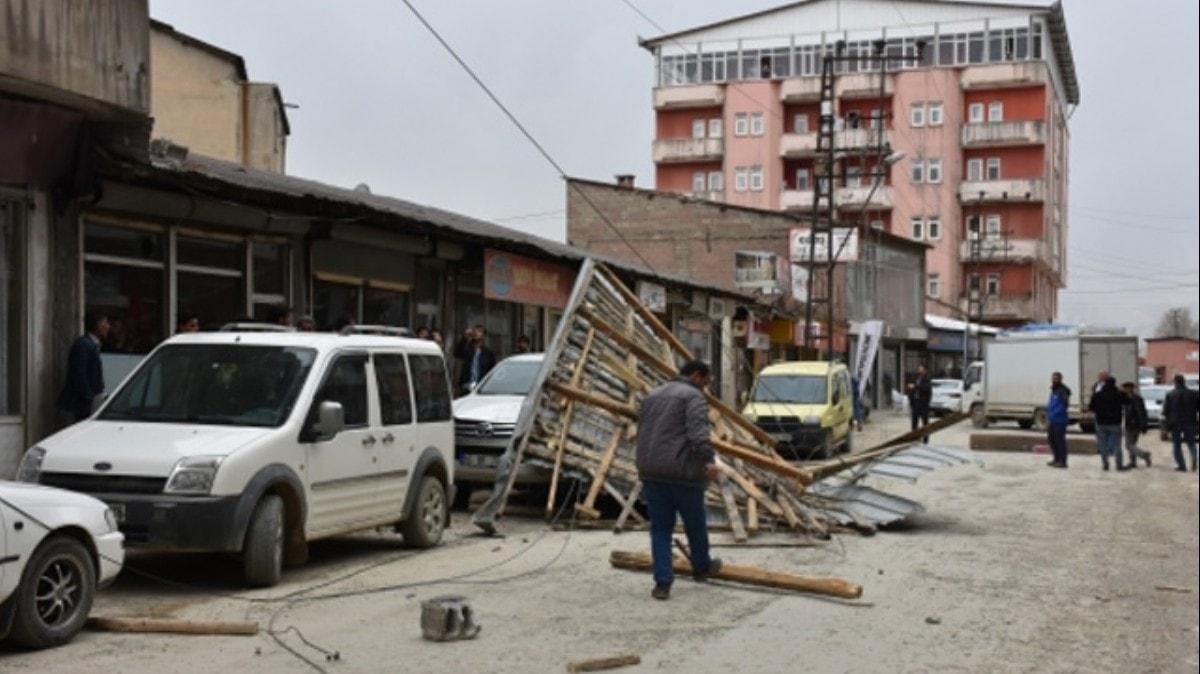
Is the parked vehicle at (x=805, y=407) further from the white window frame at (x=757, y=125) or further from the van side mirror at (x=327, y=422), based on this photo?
the white window frame at (x=757, y=125)

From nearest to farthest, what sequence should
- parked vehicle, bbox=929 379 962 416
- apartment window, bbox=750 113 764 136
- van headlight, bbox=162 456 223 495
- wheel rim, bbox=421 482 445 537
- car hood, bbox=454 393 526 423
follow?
van headlight, bbox=162 456 223 495 → wheel rim, bbox=421 482 445 537 → car hood, bbox=454 393 526 423 → parked vehicle, bbox=929 379 962 416 → apartment window, bbox=750 113 764 136

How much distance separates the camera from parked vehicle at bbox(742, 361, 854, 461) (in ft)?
A: 84.2

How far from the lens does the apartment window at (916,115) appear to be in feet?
259

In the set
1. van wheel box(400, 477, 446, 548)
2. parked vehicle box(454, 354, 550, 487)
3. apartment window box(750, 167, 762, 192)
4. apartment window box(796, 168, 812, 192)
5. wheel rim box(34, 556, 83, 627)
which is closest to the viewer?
wheel rim box(34, 556, 83, 627)

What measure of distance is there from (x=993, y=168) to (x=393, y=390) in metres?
71.9

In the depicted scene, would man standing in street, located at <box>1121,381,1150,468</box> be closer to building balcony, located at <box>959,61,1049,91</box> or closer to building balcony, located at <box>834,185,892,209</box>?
building balcony, located at <box>834,185,892,209</box>

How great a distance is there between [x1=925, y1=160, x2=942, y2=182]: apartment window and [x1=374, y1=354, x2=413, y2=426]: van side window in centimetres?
7033

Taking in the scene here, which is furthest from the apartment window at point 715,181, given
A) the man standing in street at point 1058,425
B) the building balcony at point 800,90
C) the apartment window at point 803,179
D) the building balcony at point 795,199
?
the man standing in street at point 1058,425

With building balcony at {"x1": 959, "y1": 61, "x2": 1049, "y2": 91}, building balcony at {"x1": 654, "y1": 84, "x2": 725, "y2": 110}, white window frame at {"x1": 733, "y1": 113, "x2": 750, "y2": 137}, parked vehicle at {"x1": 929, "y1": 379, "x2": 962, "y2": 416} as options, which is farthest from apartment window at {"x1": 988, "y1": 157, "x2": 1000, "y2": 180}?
parked vehicle at {"x1": 929, "y1": 379, "x2": 962, "y2": 416}

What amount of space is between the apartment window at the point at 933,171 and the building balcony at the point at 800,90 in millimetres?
7894

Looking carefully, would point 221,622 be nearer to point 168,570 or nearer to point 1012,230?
point 168,570

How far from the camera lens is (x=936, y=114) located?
7869 cm

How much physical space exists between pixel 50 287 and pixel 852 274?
44.6 metres

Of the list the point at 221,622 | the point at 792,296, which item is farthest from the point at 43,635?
the point at 792,296
